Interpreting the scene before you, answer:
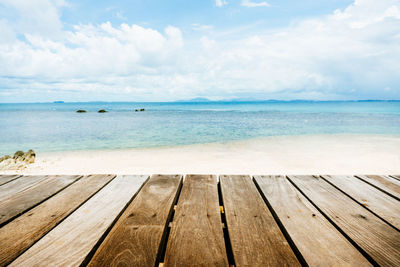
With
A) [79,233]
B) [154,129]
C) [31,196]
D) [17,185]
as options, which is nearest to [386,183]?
[79,233]

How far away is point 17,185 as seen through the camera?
6.94ft

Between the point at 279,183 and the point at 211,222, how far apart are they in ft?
3.30

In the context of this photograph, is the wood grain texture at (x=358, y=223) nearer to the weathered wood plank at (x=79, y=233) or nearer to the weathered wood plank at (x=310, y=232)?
the weathered wood plank at (x=310, y=232)

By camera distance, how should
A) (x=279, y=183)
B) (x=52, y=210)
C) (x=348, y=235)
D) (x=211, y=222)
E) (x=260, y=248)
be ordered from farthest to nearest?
(x=279, y=183) < (x=52, y=210) < (x=211, y=222) < (x=348, y=235) < (x=260, y=248)

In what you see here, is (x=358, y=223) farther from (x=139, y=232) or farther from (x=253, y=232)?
(x=139, y=232)

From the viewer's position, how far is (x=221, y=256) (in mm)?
1144

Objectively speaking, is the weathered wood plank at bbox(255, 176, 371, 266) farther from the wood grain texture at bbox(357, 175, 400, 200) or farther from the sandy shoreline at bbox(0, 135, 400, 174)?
the sandy shoreline at bbox(0, 135, 400, 174)

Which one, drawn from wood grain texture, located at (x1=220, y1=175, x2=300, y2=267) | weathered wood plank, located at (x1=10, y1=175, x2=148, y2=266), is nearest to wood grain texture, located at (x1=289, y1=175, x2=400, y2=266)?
wood grain texture, located at (x1=220, y1=175, x2=300, y2=267)

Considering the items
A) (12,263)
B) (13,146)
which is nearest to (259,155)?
(12,263)

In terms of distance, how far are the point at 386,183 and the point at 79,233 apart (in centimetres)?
278

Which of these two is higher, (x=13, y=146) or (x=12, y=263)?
(x=12, y=263)

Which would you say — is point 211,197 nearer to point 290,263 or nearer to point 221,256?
→ point 221,256

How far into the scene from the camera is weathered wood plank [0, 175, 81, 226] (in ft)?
5.25

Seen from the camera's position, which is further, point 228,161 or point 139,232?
point 228,161
